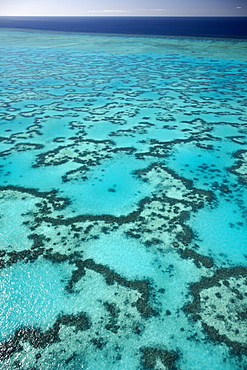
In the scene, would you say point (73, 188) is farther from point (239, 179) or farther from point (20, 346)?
point (239, 179)

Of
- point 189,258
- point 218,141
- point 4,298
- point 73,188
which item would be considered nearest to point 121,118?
point 218,141

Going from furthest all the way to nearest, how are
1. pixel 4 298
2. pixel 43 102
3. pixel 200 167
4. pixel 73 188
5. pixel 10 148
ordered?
pixel 43 102 < pixel 10 148 < pixel 200 167 < pixel 73 188 < pixel 4 298

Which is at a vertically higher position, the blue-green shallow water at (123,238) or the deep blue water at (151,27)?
the deep blue water at (151,27)

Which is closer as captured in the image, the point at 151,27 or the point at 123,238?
the point at 123,238

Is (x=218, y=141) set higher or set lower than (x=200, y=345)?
higher

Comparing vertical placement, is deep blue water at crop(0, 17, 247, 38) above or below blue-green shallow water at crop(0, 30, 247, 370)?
above

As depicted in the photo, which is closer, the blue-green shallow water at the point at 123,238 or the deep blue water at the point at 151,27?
the blue-green shallow water at the point at 123,238

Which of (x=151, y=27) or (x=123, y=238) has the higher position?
(x=151, y=27)

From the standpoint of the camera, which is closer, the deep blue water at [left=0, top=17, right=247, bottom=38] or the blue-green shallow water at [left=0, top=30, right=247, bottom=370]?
the blue-green shallow water at [left=0, top=30, right=247, bottom=370]
